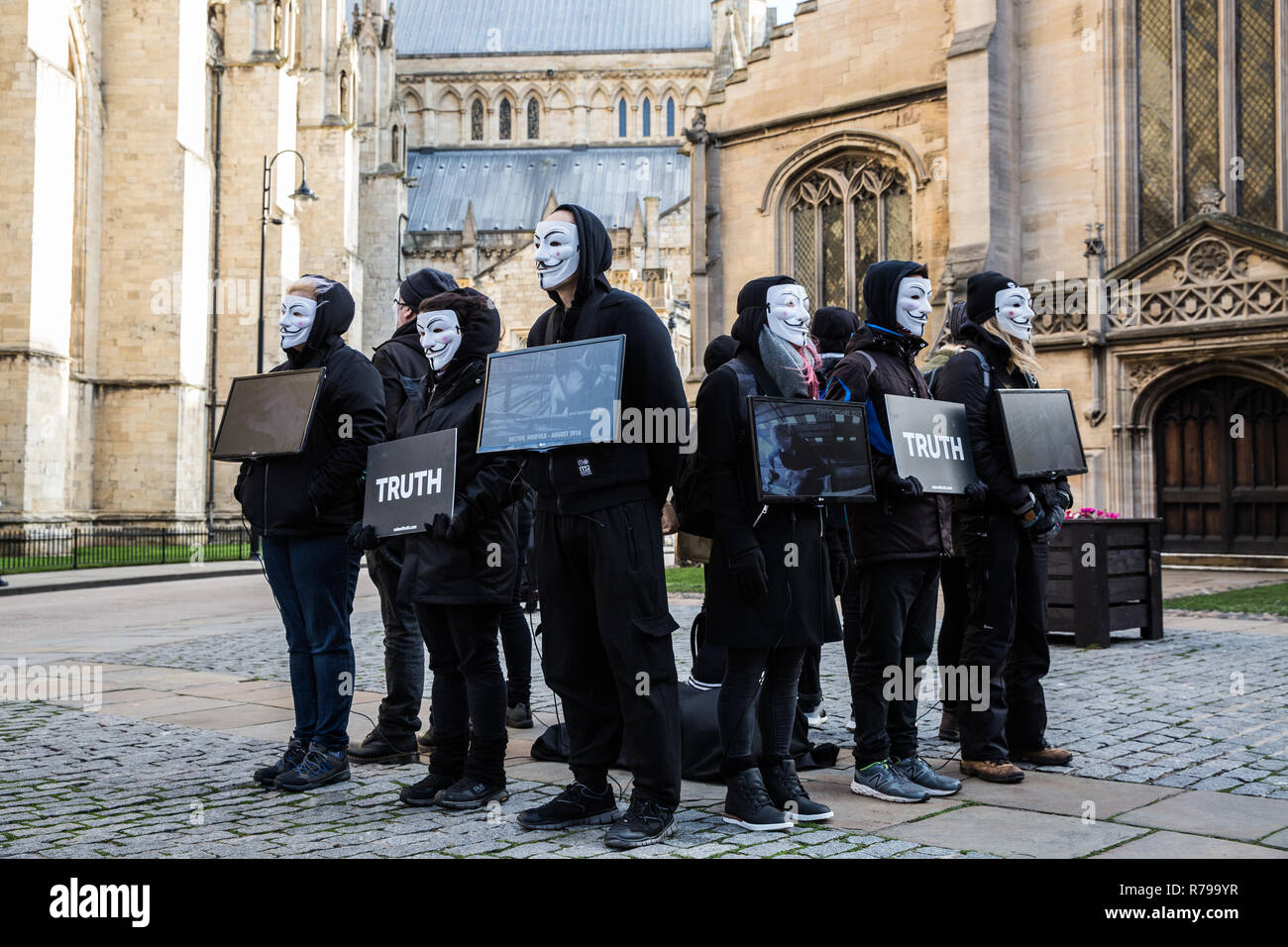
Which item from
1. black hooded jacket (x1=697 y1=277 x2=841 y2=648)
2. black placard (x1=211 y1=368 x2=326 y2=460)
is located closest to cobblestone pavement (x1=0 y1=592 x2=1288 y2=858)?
black hooded jacket (x1=697 y1=277 x2=841 y2=648)

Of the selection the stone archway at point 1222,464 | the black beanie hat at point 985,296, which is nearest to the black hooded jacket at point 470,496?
the black beanie hat at point 985,296

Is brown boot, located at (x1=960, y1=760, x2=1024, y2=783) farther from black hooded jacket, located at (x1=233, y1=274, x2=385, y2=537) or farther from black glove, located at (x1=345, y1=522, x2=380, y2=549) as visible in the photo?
black hooded jacket, located at (x1=233, y1=274, x2=385, y2=537)

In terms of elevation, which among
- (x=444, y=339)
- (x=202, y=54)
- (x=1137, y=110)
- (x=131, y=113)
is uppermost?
(x=202, y=54)

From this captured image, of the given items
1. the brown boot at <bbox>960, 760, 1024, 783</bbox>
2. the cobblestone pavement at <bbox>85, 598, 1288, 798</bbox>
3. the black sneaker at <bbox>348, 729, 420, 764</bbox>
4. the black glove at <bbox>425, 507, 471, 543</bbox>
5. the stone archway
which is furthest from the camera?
the stone archway

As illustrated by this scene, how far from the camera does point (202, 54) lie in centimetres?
3162

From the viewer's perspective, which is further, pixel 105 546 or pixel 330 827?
pixel 105 546

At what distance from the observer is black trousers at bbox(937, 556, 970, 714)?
5.80 metres

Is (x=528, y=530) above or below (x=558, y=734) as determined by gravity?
above

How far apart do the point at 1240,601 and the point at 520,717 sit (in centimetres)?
981

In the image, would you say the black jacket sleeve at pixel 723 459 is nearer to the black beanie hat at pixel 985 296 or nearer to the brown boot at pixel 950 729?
the black beanie hat at pixel 985 296

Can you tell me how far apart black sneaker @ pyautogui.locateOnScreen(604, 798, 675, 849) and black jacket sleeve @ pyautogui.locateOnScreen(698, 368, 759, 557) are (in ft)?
3.14

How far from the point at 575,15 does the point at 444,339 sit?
70638 millimetres
